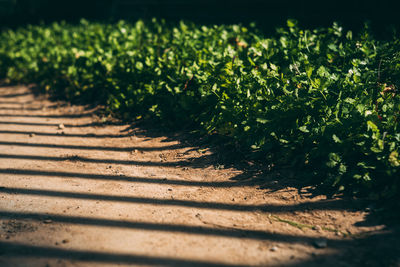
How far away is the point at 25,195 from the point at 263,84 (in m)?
2.04

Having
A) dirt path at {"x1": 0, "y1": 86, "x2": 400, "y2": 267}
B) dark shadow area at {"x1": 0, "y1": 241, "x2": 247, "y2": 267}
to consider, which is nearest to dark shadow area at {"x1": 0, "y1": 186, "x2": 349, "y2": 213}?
dirt path at {"x1": 0, "y1": 86, "x2": 400, "y2": 267}

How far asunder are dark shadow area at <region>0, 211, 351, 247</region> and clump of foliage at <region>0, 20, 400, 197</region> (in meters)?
0.55

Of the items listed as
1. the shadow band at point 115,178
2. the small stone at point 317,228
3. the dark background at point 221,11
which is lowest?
the small stone at point 317,228

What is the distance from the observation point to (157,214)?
2432 mm

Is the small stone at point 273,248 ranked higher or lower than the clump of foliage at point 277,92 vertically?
lower

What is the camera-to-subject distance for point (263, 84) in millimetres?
3020

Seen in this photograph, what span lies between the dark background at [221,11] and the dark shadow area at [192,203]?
84.4 inches

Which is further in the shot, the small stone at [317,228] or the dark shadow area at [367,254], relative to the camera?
the small stone at [317,228]

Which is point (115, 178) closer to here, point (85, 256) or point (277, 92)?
point (85, 256)

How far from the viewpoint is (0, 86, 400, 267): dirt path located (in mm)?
2025

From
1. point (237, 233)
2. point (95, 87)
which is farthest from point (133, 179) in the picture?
point (95, 87)

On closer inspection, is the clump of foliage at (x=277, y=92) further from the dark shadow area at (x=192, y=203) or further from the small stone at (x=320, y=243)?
the small stone at (x=320, y=243)

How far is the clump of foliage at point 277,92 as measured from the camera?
2.48 metres

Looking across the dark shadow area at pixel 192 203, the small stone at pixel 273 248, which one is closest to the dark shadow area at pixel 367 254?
the small stone at pixel 273 248
